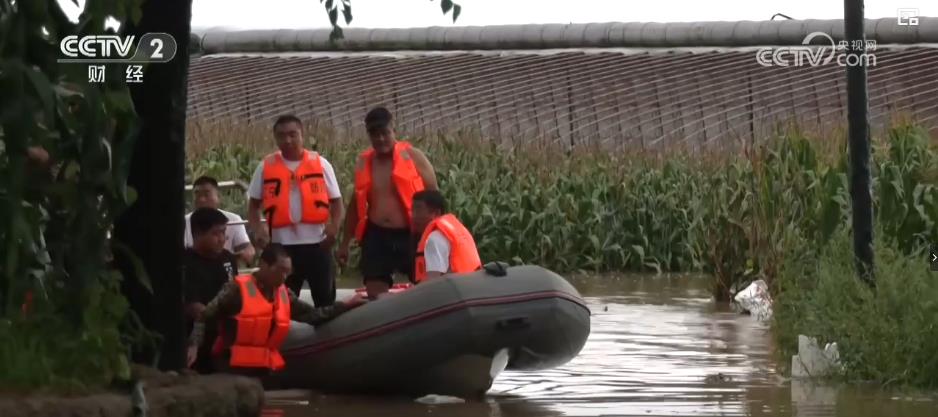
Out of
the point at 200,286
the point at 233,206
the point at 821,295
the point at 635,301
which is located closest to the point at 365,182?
the point at 200,286

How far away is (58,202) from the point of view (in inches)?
320

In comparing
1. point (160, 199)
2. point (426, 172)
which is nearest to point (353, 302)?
point (426, 172)

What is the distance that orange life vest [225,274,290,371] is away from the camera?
40.4 feet

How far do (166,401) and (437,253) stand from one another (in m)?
4.98

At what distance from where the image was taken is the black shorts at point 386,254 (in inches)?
564

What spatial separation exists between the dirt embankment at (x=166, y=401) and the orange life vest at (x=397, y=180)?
211 inches

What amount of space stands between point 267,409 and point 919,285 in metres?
3.66

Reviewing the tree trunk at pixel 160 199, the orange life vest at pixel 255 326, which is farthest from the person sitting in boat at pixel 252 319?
the tree trunk at pixel 160 199

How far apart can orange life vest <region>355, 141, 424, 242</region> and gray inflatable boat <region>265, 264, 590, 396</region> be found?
1.55 meters

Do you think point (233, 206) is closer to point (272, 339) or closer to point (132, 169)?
point (272, 339)

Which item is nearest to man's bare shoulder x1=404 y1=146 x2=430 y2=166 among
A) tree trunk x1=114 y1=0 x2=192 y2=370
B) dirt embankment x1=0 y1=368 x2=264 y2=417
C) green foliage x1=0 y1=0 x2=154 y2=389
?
tree trunk x1=114 y1=0 x2=192 y2=370

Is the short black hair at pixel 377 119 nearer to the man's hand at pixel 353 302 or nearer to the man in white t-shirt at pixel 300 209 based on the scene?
the man in white t-shirt at pixel 300 209

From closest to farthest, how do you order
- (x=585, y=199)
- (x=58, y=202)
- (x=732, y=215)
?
(x=58, y=202)
(x=732, y=215)
(x=585, y=199)

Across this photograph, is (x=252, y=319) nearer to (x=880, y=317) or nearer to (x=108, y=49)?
(x=880, y=317)
